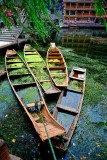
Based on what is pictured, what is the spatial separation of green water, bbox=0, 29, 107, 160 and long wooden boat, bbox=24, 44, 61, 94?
2.83ft

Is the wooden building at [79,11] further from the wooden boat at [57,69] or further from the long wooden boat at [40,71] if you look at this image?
the wooden boat at [57,69]

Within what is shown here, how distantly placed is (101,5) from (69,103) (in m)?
8.23

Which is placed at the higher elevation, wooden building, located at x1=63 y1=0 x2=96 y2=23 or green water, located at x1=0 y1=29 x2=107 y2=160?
wooden building, located at x1=63 y1=0 x2=96 y2=23

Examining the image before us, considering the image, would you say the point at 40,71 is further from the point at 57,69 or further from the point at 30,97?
the point at 30,97

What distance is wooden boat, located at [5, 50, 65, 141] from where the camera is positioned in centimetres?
645

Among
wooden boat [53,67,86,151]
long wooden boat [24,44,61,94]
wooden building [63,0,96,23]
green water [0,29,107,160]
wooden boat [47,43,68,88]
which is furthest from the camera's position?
wooden building [63,0,96,23]

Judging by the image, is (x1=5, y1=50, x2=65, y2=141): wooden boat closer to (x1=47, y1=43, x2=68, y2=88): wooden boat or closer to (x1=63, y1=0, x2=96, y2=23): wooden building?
(x1=47, y1=43, x2=68, y2=88): wooden boat

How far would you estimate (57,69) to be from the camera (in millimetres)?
12477

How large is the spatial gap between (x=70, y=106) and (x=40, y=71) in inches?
162

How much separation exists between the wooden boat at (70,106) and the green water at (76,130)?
1.61 feet

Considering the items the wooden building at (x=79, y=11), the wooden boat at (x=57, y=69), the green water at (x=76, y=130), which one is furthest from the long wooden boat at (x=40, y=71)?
the wooden building at (x=79, y=11)

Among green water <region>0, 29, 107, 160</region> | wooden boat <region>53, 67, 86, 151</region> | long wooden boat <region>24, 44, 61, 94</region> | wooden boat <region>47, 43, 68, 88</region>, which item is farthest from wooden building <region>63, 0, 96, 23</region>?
green water <region>0, 29, 107, 160</region>

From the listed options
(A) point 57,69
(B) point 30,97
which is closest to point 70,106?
(B) point 30,97

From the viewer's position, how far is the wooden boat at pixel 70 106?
642cm
